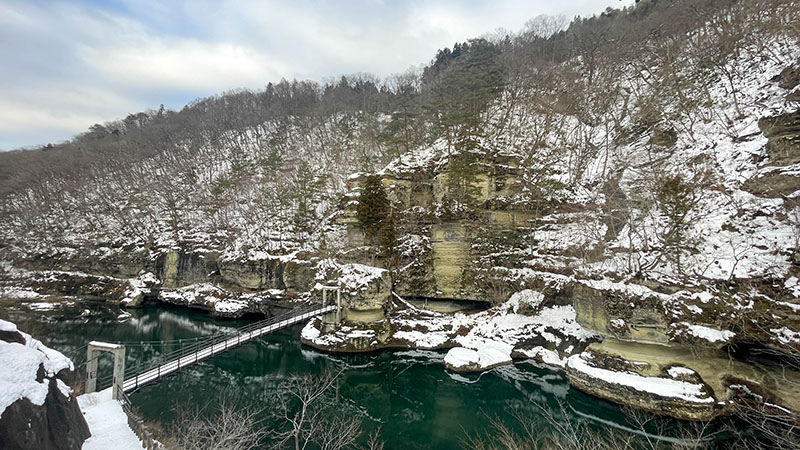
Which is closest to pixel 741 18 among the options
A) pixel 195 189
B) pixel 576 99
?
pixel 576 99

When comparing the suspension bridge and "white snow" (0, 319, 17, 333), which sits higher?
"white snow" (0, 319, 17, 333)

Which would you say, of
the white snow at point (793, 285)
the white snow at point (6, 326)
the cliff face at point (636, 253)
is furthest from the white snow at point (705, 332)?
the white snow at point (6, 326)

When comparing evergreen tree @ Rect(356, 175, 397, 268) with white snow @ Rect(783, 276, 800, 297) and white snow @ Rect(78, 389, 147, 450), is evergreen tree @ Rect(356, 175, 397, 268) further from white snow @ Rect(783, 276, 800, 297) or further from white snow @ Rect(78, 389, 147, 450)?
white snow @ Rect(783, 276, 800, 297)

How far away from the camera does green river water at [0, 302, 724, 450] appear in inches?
629

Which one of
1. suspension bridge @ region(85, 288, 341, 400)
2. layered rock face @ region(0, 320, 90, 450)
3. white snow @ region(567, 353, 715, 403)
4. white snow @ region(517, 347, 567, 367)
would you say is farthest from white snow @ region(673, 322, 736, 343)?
layered rock face @ region(0, 320, 90, 450)

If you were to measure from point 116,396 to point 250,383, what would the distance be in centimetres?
816

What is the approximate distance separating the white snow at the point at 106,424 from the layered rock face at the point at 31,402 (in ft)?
5.28

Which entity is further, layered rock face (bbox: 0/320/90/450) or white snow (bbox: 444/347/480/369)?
white snow (bbox: 444/347/480/369)

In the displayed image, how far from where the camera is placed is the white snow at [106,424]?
8.62 metres

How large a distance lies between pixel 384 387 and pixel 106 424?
13.4 meters

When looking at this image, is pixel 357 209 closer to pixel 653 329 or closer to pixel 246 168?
pixel 653 329

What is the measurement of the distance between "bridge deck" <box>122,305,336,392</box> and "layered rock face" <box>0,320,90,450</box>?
8360 millimetres

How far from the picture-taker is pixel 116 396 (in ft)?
41.9

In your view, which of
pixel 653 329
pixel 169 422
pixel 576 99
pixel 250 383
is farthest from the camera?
pixel 576 99
